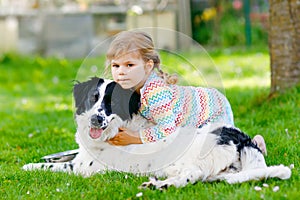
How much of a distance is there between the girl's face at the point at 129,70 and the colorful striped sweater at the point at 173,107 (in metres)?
0.07

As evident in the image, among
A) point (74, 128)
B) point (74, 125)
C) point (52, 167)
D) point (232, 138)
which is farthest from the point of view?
point (74, 125)

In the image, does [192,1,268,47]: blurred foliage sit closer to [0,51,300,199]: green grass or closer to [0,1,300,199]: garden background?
[0,1,300,199]: garden background

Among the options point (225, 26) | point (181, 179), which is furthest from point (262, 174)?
point (225, 26)

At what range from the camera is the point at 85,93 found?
12.2 ft

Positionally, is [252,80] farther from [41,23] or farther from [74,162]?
[41,23]

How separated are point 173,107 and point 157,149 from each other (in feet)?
0.98

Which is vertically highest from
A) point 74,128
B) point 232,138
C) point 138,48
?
point 138,48

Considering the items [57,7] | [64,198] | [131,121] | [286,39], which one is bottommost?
[64,198]

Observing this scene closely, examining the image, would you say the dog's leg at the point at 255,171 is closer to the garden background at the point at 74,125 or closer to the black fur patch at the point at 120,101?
the garden background at the point at 74,125

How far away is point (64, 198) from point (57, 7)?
10.2 meters

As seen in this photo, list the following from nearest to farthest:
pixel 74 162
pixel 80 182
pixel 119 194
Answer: pixel 119 194, pixel 80 182, pixel 74 162

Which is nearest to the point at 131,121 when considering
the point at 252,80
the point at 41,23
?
the point at 252,80

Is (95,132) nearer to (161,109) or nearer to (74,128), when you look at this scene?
(161,109)

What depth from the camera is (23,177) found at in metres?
3.83
